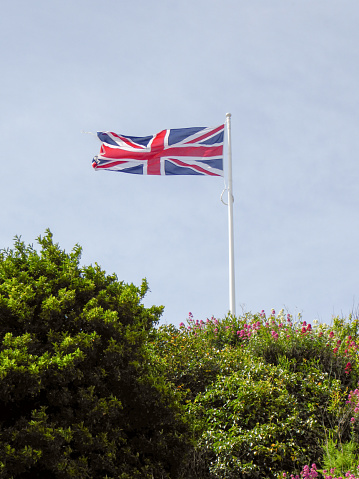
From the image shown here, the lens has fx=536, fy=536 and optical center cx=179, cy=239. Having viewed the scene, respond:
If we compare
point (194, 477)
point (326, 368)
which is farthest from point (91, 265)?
point (326, 368)

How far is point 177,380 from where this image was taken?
8695mm

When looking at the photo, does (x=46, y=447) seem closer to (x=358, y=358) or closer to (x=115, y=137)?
(x=358, y=358)

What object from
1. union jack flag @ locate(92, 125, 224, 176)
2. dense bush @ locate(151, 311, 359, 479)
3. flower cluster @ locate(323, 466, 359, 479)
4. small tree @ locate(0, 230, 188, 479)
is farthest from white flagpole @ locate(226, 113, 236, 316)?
small tree @ locate(0, 230, 188, 479)

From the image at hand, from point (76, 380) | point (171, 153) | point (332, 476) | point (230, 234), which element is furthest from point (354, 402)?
point (171, 153)

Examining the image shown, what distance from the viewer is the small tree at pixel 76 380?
18.1 feet

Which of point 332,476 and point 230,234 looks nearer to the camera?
point 332,476

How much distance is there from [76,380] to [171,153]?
948 centimetres

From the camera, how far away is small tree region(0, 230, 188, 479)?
5520 millimetres

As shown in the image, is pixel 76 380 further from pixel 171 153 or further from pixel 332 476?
pixel 171 153

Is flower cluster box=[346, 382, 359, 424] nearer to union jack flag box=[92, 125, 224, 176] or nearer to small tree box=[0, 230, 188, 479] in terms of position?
small tree box=[0, 230, 188, 479]

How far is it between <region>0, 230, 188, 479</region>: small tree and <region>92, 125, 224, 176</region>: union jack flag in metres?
7.82

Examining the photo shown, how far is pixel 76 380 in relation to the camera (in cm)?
605

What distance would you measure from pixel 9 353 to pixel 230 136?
34.9 feet

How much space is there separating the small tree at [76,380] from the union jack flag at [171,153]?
782 centimetres
